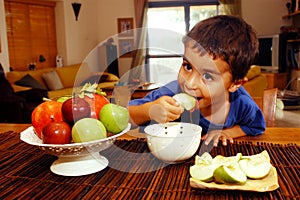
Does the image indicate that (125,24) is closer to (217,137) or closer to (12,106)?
(12,106)

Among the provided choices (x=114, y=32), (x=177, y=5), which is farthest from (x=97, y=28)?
(x=177, y=5)

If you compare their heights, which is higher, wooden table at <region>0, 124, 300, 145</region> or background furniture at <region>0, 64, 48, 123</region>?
wooden table at <region>0, 124, 300, 145</region>

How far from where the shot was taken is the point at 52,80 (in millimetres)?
5223

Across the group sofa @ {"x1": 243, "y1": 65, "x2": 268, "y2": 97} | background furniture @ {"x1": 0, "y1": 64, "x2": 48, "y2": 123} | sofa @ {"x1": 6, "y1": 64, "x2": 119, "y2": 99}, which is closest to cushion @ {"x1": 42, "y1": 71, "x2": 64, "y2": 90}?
sofa @ {"x1": 6, "y1": 64, "x2": 119, "y2": 99}

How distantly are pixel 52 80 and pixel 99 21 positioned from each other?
246 cm

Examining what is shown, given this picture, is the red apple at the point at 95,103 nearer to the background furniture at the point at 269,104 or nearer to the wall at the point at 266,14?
the background furniture at the point at 269,104

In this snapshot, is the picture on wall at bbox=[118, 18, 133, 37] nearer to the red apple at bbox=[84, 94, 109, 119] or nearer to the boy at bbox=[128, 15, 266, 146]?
the boy at bbox=[128, 15, 266, 146]

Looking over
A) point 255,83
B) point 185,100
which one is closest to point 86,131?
point 185,100

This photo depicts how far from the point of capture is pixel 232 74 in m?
1.09

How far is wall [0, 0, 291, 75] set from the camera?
6.14 metres

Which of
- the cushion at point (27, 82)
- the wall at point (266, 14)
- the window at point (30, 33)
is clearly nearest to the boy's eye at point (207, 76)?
the cushion at point (27, 82)

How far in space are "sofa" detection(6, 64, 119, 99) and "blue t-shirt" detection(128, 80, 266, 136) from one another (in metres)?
2.84

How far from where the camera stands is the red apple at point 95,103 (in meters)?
0.82

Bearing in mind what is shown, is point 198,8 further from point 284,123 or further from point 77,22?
point 284,123
